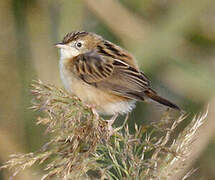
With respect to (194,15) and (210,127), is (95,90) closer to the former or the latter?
(210,127)

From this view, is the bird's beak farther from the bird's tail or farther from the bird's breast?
the bird's tail

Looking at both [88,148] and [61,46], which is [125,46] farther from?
[88,148]

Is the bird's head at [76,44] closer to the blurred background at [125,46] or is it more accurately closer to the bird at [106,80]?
the bird at [106,80]

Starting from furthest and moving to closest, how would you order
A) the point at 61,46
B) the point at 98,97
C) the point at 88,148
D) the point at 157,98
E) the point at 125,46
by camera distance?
the point at 125,46 < the point at 61,46 < the point at 98,97 < the point at 157,98 < the point at 88,148

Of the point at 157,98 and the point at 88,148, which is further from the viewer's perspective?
the point at 157,98

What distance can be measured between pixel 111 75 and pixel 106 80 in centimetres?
7

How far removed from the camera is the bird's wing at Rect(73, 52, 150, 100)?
4266mm

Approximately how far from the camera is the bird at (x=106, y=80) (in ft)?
13.9

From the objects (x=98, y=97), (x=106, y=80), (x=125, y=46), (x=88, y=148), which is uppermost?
(x=88, y=148)

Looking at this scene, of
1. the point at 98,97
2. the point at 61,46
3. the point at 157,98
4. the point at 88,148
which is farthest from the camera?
the point at 61,46

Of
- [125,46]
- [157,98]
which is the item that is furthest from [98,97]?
[125,46]

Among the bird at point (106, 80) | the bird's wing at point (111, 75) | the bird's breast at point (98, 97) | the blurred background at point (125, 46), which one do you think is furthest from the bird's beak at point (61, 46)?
the blurred background at point (125, 46)

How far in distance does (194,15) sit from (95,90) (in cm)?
222

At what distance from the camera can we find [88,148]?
2842 mm
